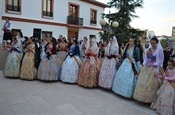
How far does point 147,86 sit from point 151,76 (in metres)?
0.24

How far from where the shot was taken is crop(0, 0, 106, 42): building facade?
14.8 meters

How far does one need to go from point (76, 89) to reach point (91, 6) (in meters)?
17.8

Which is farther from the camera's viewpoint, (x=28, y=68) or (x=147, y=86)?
(x=28, y=68)

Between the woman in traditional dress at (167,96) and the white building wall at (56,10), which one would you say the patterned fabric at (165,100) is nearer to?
the woman in traditional dress at (167,96)

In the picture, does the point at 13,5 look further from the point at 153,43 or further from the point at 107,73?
the point at 153,43

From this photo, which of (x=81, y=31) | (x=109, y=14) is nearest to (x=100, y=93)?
(x=109, y=14)

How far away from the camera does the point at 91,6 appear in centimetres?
2188

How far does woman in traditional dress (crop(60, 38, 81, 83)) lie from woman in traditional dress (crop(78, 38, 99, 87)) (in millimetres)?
258

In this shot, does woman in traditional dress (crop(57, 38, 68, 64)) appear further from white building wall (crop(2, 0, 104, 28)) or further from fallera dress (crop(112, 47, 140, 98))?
white building wall (crop(2, 0, 104, 28))

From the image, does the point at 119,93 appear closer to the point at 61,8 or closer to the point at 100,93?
the point at 100,93

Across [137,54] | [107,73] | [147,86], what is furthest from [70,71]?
[147,86]

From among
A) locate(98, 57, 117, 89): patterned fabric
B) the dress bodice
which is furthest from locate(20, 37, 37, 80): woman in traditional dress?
the dress bodice

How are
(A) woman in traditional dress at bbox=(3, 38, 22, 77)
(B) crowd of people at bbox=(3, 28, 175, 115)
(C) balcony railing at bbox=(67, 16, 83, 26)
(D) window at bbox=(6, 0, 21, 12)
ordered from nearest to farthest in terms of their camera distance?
(B) crowd of people at bbox=(3, 28, 175, 115), (A) woman in traditional dress at bbox=(3, 38, 22, 77), (D) window at bbox=(6, 0, 21, 12), (C) balcony railing at bbox=(67, 16, 83, 26)

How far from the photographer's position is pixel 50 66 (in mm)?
6223
